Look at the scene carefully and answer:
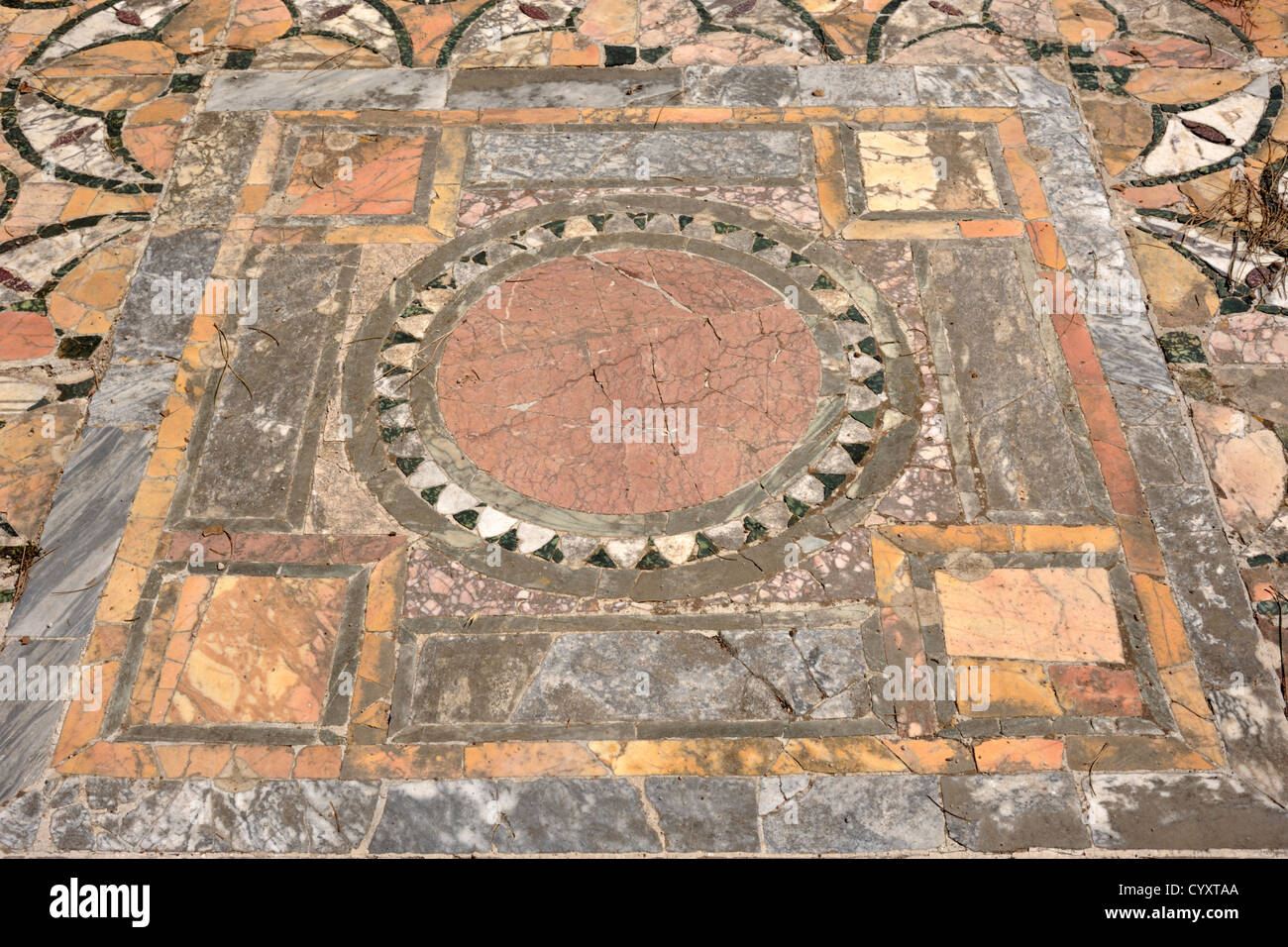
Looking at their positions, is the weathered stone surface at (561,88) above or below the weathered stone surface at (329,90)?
below

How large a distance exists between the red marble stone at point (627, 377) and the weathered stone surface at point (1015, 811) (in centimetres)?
153

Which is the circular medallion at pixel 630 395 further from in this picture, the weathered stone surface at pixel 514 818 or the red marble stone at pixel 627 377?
the weathered stone surface at pixel 514 818

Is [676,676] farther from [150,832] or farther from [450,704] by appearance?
[150,832]

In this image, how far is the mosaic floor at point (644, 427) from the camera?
4.30 metres

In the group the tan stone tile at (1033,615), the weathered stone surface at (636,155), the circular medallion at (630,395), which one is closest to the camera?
the tan stone tile at (1033,615)

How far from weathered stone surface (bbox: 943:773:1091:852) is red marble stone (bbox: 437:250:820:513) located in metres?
1.53

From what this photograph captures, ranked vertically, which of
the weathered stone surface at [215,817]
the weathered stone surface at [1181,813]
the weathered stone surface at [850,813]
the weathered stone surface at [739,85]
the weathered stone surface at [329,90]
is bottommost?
the weathered stone surface at [1181,813]

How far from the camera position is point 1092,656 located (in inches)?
178

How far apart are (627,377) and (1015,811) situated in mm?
2376

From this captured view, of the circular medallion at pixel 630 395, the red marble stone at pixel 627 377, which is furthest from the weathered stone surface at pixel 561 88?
the red marble stone at pixel 627 377

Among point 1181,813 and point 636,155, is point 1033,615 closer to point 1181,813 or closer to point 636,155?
point 1181,813

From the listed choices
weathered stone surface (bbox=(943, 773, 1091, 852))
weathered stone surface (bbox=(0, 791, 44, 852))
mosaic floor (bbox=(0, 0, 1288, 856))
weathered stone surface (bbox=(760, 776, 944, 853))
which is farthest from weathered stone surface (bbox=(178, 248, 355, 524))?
weathered stone surface (bbox=(943, 773, 1091, 852))

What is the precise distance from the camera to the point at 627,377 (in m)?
5.21

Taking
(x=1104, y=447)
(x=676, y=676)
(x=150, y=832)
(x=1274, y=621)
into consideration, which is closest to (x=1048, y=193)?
(x=1104, y=447)
